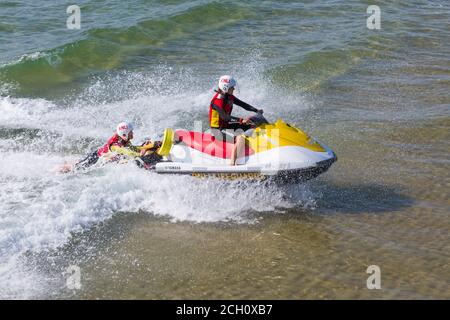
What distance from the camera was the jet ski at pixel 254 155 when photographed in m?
8.00

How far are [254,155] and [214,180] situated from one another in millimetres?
667

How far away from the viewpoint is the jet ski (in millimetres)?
8000

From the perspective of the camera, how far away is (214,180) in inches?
329

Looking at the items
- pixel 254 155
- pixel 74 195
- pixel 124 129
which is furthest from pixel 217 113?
pixel 74 195

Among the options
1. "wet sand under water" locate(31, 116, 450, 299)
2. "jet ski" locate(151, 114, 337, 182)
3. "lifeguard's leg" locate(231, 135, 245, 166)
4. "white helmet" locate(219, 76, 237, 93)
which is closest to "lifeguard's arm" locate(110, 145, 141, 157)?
"jet ski" locate(151, 114, 337, 182)

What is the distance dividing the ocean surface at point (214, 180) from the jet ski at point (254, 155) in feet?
0.79

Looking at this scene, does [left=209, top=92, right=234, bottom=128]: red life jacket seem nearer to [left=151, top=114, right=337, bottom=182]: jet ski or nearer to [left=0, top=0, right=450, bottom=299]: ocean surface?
[left=151, top=114, right=337, bottom=182]: jet ski

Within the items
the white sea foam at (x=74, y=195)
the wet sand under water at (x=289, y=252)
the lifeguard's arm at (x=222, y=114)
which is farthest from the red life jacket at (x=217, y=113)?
the wet sand under water at (x=289, y=252)

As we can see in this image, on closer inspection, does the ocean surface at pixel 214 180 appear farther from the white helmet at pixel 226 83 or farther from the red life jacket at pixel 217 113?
the white helmet at pixel 226 83

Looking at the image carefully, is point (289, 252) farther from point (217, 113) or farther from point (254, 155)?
point (217, 113)

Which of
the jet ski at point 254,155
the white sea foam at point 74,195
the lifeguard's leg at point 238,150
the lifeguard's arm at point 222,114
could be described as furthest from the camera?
the lifeguard's arm at point 222,114
